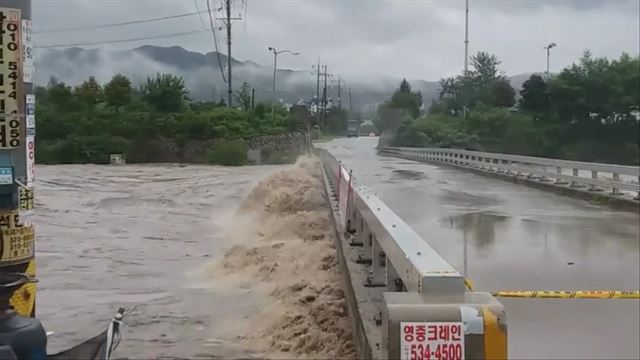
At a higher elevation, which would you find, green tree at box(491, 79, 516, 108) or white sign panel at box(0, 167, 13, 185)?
green tree at box(491, 79, 516, 108)

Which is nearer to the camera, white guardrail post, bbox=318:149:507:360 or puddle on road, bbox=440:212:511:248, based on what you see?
white guardrail post, bbox=318:149:507:360

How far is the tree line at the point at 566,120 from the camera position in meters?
59.5

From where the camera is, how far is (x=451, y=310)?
2996 mm

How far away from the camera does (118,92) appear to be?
7206cm

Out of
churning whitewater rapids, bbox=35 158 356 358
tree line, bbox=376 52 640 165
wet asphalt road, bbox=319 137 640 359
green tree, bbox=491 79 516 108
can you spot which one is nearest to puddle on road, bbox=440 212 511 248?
wet asphalt road, bbox=319 137 640 359

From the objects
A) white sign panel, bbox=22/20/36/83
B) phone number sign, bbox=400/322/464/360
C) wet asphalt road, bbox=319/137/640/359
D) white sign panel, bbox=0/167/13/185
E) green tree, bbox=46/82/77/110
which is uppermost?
green tree, bbox=46/82/77/110

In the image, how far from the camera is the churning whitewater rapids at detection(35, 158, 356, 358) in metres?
8.23

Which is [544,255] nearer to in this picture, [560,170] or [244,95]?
[560,170]

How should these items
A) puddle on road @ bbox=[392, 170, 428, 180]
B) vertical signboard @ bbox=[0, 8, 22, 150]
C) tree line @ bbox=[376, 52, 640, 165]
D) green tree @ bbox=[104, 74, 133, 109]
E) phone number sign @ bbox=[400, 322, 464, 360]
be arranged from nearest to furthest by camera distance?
phone number sign @ bbox=[400, 322, 464, 360] → vertical signboard @ bbox=[0, 8, 22, 150] → puddle on road @ bbox=[392, 170, 428, 180] → tree line @ bbox=[376, 52, 640, 165] → green tree @ bbox=[104, 74, 133, 109]

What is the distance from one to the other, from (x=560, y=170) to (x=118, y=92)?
5241cm

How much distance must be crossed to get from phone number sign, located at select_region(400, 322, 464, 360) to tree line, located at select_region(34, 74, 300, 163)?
2240 inches

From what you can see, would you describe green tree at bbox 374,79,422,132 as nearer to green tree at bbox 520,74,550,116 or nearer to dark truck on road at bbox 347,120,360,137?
dark truck on road at bbox 347,120,360,137

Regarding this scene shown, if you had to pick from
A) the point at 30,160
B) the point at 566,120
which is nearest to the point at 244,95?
the point at 566,120

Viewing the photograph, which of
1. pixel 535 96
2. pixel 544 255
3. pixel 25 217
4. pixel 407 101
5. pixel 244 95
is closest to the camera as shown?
pixel 25 217
